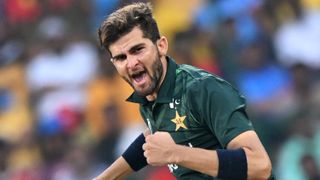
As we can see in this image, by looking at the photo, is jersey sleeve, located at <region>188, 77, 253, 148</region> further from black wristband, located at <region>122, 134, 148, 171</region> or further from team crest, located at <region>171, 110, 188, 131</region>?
Answer: black wristband, located at <region>122, 134, 148, 171</region>

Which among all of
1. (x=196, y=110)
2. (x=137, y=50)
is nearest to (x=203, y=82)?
(x=196, y=110)

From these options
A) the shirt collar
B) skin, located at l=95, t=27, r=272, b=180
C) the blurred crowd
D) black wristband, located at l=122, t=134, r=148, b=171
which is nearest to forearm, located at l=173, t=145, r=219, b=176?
skin, located at l=95, t=27, r=272, b=180

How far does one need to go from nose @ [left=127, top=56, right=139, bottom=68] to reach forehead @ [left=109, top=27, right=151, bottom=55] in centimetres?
4

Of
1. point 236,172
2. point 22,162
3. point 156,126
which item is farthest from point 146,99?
point 22,162

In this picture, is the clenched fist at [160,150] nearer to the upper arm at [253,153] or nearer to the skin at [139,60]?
the upper arm at [253,153]

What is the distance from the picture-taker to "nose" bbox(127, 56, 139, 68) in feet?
12.1

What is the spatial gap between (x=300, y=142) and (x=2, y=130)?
11.5 feet

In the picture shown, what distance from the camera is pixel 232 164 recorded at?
11.3 feet

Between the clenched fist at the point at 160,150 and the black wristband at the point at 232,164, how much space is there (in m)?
0.22

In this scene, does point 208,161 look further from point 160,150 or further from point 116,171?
point 116,171

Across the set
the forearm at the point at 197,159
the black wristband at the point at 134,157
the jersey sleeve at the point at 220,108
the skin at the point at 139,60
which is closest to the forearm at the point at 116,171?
Result: the black wristband at the point at 134,157

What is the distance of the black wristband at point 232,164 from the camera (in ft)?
11.2

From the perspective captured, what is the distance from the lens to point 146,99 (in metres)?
3.99

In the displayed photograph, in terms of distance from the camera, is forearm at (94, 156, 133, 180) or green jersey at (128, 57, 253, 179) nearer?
green jersey at (128, 57, 253, 179)
